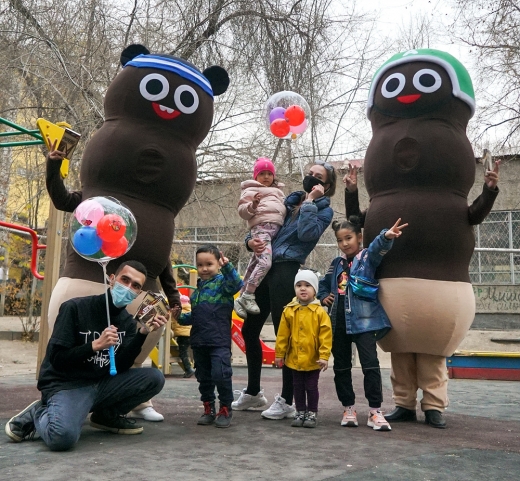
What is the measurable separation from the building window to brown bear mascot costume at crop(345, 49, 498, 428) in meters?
7.61

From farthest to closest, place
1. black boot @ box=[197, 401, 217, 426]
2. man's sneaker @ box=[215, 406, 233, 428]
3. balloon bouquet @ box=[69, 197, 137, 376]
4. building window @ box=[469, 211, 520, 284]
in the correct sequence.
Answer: building window @ box=[469, 211, 520, 284]
black boot @ box=[197, 401, 217, 426]
man's sneaker @ box=[215, 406, 233, 428]
balloon bouquet @ box=[69, 197, 137, 376]

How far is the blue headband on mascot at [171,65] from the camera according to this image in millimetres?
4754

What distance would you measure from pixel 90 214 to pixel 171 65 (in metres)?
1.43

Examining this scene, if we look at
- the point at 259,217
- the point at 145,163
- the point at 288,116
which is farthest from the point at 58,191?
the point at 288,116

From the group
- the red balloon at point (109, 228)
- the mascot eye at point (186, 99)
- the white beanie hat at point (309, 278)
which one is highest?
the mascot eye at point (186, 99)

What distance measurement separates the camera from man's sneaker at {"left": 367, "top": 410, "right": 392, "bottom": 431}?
14.1 feet

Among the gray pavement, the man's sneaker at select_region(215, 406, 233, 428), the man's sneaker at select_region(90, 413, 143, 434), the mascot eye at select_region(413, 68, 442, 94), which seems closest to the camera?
the gray pavement

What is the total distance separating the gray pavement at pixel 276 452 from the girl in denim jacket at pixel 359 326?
0.16 m

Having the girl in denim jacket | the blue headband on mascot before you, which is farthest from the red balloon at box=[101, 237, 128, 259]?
the girl in denim jacket

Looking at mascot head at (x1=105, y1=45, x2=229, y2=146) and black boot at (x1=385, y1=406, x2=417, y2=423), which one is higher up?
mascot head at (x1=105, y1=45, x2=229, y2=146)

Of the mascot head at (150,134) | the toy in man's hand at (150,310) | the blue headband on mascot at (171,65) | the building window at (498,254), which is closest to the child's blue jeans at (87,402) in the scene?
the toy in man's hand at (150,310)

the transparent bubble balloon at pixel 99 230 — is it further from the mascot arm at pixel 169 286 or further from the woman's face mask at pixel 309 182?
the woman's face mask at pixel 309 182

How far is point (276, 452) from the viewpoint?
354 centimetres

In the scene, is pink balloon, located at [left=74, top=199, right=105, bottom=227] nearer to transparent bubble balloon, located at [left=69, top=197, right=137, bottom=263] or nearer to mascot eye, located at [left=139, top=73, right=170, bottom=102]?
transparent bubble balloon, located at [left=69, top=197, right=137, bottom=263]
